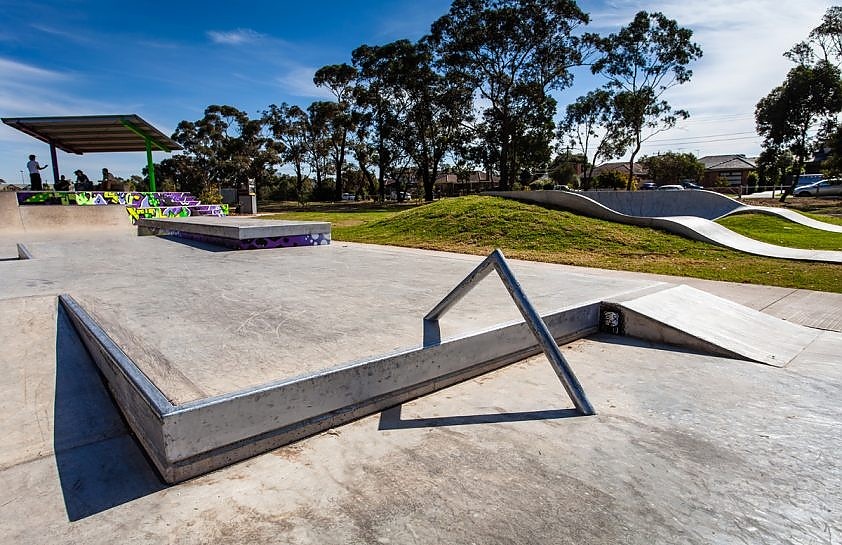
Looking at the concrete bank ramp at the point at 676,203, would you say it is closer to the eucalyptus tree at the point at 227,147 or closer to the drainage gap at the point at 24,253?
the drainage gap at the point at 24,253

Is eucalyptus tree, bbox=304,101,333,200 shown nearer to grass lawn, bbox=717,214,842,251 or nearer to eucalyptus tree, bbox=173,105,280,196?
eucalyptus tree, bbox=173,105,280,196

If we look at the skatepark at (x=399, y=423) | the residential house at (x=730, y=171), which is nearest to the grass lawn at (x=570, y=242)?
the skatepark at (x=399, y=423)

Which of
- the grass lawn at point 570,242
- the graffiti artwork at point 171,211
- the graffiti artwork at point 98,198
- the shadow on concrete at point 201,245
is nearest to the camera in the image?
the grass lawn at point 570,242

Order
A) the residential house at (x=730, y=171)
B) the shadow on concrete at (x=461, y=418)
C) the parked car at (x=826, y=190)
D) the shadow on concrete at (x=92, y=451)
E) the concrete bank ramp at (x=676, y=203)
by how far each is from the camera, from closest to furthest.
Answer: the shadow on concrete at (x=92, y=451) → the shadow on concrete at (x=461, y=418) → the concrete bank ramp at (x=676, y=203) → the parked car at (x=826, y=190) → the residential house at (x=730, y=171)

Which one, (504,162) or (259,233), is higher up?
(504,162)

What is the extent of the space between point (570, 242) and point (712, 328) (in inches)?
287

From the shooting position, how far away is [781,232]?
1362 centimetres

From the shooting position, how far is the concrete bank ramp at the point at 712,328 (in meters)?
3.82

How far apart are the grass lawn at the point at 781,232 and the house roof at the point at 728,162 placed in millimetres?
69304

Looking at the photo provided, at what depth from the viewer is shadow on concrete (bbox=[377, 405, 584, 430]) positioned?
2.50 m

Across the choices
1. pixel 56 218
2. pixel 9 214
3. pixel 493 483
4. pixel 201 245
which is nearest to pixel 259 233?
pixel 201 245

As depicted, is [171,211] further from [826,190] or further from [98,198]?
[826,190]

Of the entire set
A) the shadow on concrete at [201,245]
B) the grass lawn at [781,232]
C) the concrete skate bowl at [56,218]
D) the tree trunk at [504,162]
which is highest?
the tree trunk at [504,162]

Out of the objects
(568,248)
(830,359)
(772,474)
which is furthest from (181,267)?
(568,248)
